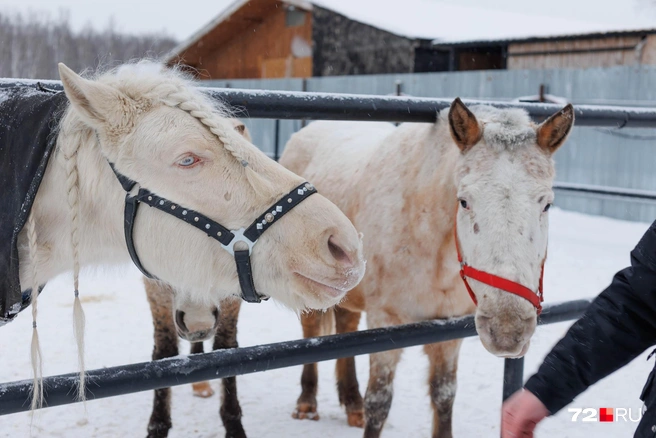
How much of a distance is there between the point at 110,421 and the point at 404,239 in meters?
2.13

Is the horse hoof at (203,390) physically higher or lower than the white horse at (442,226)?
lower

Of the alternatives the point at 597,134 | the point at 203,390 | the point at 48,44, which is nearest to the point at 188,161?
the point at 203,390

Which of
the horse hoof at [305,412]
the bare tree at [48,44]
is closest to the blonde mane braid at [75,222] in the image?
the horse hoof at [305,412]

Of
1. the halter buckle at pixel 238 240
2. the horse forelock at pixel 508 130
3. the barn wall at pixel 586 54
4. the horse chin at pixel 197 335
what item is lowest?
the horse chin at pixel 197 335

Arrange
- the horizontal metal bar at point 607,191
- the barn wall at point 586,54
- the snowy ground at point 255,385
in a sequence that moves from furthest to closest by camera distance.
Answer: the barn wall at point 586,54 < the horizontal metal bar at point 607,191 < the snowy ground at point 255,385

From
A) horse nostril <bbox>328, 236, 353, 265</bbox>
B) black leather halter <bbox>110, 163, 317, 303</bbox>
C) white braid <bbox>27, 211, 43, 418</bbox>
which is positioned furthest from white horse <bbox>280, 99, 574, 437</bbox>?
white braid <bbox>27, 211, 43, 418</bbox>

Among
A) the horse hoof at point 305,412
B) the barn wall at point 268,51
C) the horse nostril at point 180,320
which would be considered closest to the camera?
the horse nostril at point 180,320

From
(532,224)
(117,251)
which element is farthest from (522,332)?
(117,251)

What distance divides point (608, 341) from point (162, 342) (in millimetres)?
2546

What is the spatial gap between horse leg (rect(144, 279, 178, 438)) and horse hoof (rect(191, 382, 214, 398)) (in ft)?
1.87

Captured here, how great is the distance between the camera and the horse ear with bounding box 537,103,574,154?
7.15ft

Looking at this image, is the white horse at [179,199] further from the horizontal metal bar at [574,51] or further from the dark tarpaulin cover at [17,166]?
the horizontal metal bar at [574,51]

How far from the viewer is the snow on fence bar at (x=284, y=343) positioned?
1.51m

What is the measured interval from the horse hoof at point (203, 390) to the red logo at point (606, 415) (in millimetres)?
2476
